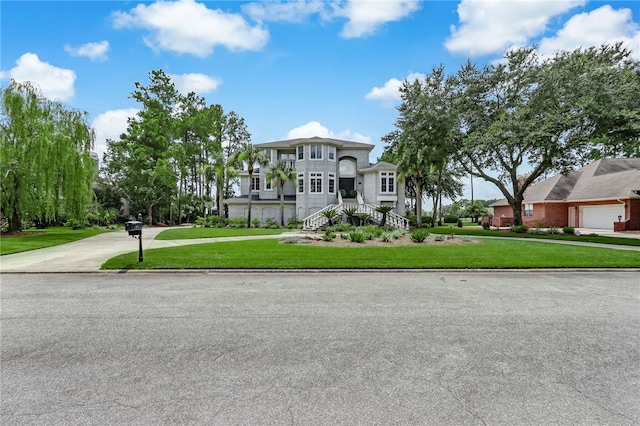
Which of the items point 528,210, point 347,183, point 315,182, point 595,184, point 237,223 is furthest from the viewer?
point 528,210

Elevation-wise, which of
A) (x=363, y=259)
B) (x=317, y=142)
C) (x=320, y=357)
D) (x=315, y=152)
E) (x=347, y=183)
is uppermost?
(x=317, y=142)

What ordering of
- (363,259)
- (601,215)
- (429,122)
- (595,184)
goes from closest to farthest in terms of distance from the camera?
(363,259) → (429,122) → (601,215) → (595,184)

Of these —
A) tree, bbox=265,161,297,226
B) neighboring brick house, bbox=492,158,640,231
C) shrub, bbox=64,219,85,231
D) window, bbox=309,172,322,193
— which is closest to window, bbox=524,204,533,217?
neighboring brick house, bbox=492,158,640,231

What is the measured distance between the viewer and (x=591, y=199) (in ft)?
98.3

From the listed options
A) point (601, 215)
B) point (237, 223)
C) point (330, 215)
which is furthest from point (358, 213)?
point (601, 215)

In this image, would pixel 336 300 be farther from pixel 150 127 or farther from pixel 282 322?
pixel 150 127

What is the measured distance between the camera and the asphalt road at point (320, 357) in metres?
2.87

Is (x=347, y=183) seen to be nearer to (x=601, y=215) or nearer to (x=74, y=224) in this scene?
(x=601, y=215)

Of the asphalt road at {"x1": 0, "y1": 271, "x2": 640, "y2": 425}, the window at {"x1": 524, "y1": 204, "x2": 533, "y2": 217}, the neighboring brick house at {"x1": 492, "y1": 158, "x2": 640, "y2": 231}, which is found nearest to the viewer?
the asphalt road at {"x1": 0, "y1": 271, "x2": 640, "y2": 425}

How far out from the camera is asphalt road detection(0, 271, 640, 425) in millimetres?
2865

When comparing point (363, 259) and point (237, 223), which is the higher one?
point (237, 223)

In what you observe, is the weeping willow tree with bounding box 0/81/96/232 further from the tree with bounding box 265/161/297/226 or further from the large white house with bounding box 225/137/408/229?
the tree with bounding box 265/161/297/226

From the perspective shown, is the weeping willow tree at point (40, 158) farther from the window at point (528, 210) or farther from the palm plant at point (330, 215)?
the window at point (528, 210)

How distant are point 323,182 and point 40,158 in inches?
833
